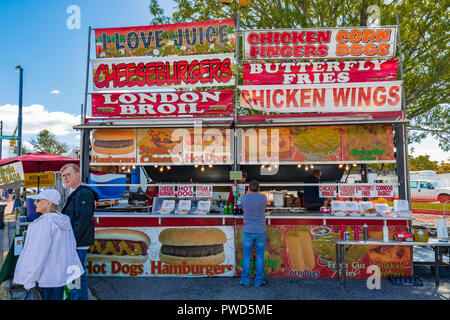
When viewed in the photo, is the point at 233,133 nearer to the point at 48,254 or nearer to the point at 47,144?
the point at 48,254

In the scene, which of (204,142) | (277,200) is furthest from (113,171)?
(277,200)

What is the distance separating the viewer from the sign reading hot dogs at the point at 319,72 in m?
6.75

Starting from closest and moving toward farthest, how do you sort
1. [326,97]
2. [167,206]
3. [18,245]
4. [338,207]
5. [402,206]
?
[18,245] → [402,206] → [338,207] → [167,206] → [326,97]

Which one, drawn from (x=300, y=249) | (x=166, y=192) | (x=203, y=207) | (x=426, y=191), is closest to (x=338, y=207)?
(x=300, y=249)

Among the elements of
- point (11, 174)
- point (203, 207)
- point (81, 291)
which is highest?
point (11, 174)

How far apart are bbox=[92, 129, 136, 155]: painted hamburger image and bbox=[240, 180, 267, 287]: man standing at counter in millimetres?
3124

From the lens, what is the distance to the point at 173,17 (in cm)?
1315

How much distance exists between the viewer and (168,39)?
23.2 feet

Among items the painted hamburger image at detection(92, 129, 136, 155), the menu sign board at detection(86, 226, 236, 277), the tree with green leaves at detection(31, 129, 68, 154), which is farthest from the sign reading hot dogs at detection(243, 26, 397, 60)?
the tree with green leaves at detection(31, 129, 68, 154)

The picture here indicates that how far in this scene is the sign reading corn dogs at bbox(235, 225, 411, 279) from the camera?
19.8 ft

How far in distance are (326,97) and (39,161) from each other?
8126 mm

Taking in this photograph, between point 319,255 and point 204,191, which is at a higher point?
point 204,191
